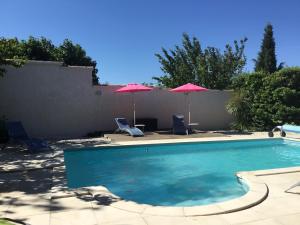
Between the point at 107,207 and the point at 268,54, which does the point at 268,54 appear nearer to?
the point at 268,54

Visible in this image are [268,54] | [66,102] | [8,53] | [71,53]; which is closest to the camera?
[8,53]

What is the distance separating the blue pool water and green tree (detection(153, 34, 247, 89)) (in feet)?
42.0

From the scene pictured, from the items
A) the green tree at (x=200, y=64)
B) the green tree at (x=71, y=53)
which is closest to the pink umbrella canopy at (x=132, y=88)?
the green tree at (x=200, y=64)

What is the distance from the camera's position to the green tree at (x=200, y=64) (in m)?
26.8

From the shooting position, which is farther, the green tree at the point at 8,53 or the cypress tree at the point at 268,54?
the cypress tree at the point at 268,54

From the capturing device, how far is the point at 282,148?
13.7 m

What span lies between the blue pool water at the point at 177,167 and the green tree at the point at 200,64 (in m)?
12.8

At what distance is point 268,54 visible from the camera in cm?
4003

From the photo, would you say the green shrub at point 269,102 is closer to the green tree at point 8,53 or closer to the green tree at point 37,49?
the green tree at point 8,53

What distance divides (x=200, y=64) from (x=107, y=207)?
22.0 meters

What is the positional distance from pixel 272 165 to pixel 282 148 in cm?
341

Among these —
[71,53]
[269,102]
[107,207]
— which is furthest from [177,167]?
[71,53]

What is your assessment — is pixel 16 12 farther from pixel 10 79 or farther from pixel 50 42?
pixel 50 42

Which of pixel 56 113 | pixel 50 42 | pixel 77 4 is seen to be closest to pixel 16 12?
pixel 77 4
